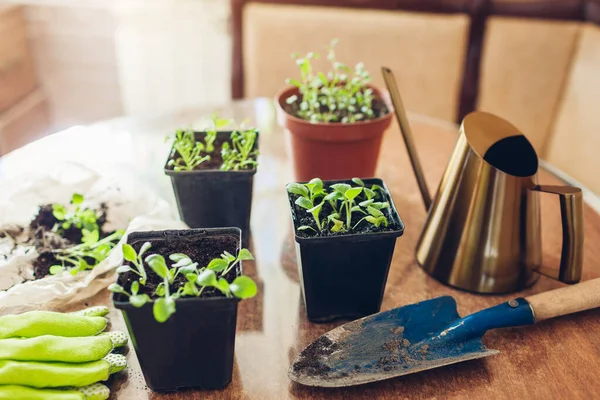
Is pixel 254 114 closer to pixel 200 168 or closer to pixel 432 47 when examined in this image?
pixel 200 168

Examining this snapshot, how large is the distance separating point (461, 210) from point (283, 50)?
1046mm

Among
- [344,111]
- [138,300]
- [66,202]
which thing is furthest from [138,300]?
[344,111]

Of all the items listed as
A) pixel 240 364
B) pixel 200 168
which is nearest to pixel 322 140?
pixel 200 168

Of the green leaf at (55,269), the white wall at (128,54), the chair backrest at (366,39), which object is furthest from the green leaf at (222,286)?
the white wall at (128,54)

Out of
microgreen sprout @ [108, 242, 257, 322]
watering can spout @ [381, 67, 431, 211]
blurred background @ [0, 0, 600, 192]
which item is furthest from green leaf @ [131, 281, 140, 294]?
blurred background @ [0, 0, 600, 192]

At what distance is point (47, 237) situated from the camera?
29.7 inches

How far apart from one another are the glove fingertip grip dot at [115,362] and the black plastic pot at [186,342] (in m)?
0.04

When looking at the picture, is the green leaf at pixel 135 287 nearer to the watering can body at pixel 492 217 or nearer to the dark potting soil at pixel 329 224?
the dark potting soil at pixel 329 224

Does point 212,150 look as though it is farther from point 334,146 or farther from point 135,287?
point 135,287

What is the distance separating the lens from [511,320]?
2.01 ft

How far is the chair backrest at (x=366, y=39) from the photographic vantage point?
1.54 meters

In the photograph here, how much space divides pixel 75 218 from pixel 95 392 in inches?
13.3

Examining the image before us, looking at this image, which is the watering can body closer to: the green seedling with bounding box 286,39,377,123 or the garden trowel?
the garden trowel

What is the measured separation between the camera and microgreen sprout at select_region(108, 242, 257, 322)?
47 cm
